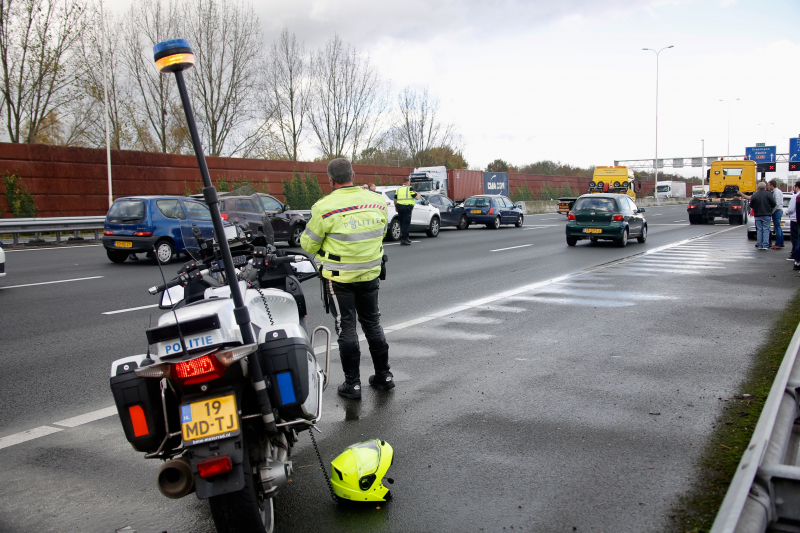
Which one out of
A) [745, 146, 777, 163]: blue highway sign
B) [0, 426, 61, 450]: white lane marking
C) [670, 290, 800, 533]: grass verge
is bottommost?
[670, 290, 800, 533]: grass verge

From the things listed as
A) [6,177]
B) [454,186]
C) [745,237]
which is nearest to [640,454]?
[745,237]

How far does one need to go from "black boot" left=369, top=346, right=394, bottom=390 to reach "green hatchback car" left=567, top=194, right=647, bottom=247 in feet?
48.1

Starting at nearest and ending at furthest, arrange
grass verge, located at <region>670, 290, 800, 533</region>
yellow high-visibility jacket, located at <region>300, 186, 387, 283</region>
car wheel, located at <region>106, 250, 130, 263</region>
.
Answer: grass verge, located at <region>670, 290, 800, 533</region> → yellow high-visibility jacket, located at <region>300, 186, 387, 283</region> → car wheel, located at <region>106, 250, 130, 263</region>

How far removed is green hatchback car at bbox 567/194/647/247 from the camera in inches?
739

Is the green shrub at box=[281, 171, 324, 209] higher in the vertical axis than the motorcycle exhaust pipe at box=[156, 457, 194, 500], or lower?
higher

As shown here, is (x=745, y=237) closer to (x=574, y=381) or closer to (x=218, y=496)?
(x=574, y=381)

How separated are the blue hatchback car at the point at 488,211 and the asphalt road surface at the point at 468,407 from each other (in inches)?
679

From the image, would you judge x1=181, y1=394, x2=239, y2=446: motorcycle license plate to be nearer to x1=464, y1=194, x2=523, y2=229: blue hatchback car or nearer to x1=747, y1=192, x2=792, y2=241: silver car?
x1=747, y1=192, x2=792, y2=241: silver car

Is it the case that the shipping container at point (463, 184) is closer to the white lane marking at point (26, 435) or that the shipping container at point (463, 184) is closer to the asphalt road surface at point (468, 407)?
the asphalt road surface at point (468, 407)

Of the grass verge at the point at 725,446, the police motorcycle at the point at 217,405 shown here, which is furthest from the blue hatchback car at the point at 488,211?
the police motorcycle at the point at 217,405

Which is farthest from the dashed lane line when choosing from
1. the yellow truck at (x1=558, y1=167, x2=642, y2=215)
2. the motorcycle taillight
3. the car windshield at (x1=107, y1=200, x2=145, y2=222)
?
the yellow truck at (x1=558, y1=167, x2=642, y2=215)

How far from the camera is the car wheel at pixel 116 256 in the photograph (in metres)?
15.1

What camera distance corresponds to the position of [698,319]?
331 inches

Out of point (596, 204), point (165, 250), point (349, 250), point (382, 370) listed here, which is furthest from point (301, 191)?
point (349, 250)
